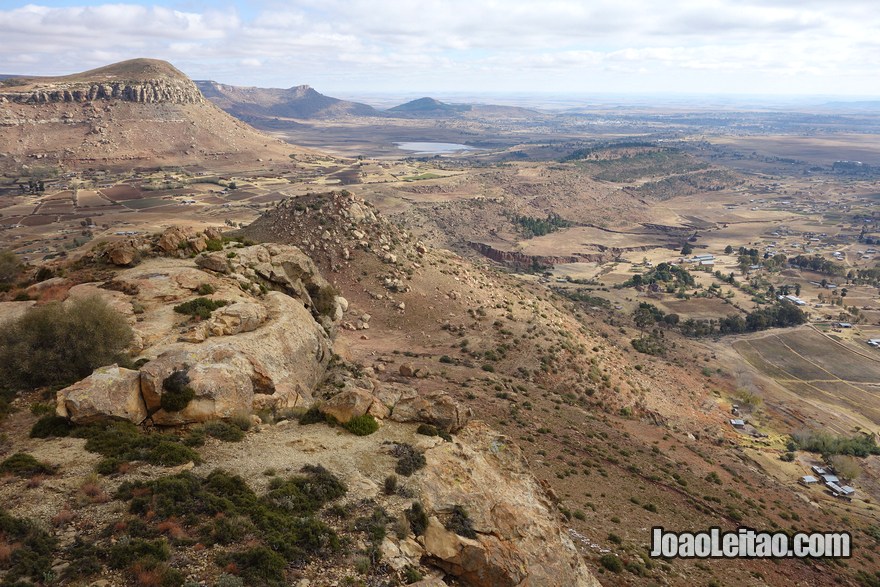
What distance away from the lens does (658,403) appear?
151 ft

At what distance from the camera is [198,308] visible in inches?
957

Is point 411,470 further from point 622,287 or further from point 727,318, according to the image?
point 622,287

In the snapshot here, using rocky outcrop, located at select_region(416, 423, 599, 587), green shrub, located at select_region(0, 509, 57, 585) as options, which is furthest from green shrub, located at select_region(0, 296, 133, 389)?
rocky outcrop, located at select_region(416, 423, 599, 587)

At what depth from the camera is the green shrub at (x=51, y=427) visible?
52.6 feet

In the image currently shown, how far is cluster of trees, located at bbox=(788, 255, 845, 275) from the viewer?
11894cm

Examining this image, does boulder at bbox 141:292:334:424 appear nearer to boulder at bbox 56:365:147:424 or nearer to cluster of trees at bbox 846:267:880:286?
boulder at bbox 56:365:147:424

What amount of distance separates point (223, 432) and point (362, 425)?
504 cm

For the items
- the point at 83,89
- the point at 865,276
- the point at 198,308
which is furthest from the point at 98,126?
the point at 865,276

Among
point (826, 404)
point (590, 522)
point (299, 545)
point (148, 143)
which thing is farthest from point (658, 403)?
point (148, 143)

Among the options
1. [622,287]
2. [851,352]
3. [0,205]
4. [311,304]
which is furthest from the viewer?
[0,205]

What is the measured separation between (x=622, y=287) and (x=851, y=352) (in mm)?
38861

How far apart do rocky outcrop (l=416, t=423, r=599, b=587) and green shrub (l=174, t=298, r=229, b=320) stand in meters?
13.2

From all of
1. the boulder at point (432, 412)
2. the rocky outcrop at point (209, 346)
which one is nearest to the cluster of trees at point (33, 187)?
the rocky outcrop at point (209, 346)

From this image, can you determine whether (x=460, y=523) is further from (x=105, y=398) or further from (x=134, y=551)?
(x=105, y=398)
